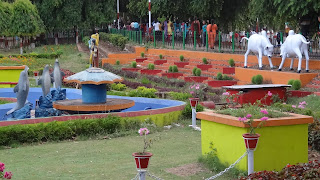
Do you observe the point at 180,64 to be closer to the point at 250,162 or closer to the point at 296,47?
the point at 296,47

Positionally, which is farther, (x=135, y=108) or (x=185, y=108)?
(x=135, y=108)

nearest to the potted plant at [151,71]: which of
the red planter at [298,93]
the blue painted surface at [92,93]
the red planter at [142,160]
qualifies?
the red planter at [298,93]

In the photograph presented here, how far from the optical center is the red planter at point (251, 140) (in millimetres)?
9070

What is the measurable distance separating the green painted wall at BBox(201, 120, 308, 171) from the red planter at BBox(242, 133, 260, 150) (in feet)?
2.12

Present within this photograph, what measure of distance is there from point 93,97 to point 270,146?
26.1 feet

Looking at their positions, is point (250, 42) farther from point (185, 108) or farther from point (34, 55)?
point (34, 55)

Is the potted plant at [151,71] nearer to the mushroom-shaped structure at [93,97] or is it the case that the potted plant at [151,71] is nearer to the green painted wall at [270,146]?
the mushroom-shaped structure at [93,97]

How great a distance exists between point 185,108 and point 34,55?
22.2m

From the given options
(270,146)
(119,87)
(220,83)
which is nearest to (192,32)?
(220,83)

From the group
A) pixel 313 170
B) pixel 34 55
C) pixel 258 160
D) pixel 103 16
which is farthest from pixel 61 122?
pixel 103 16

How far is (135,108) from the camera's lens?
19.4 metres

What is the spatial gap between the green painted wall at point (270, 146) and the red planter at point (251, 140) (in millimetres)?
645

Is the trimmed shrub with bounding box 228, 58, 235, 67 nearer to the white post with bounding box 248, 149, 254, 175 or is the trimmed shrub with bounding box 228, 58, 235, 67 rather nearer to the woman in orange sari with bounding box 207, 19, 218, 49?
the woman in orange sari with bounding box 207, 19, 218, 49

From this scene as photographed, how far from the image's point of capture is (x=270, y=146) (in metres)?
9.90
